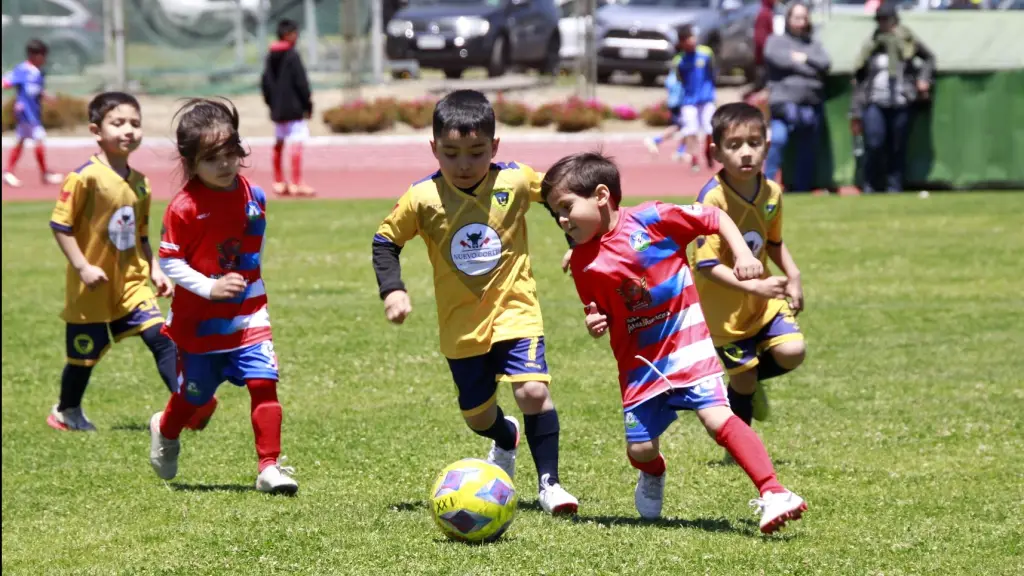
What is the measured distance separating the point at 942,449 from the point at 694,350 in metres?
2.28

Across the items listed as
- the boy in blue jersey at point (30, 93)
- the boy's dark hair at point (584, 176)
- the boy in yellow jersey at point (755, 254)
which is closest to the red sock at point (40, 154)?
the boy in blue jersey at point (30, 93)

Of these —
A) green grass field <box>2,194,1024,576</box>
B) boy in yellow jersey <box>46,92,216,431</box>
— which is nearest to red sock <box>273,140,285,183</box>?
green grass field <box>2,194,1024,576</box>

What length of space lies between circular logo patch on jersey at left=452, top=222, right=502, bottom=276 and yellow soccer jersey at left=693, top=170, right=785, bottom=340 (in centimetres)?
107

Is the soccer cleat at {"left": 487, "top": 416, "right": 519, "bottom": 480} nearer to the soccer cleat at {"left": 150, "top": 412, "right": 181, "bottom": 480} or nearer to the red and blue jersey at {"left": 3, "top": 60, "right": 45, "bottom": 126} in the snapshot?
the soccer cleat at {"left": 150, "top": 412, "right": 181, "bottom": 480}

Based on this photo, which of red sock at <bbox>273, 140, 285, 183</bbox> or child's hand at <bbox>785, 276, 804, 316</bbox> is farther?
red sock at <bbox>273, 140, 285, 183</bbox>

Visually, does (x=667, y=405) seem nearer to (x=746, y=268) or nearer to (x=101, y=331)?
(x=746, y=268)

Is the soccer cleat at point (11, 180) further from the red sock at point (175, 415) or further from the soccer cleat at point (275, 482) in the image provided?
the soccer cleat at point (275, 482)

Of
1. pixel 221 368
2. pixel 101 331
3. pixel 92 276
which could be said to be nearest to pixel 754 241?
pixel 221 368

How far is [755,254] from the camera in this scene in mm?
6863

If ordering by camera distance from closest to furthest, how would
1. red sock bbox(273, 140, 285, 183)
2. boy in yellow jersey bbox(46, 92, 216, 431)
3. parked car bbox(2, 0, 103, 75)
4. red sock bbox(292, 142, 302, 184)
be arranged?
1. boy in yellow jersey bbox(46, 92, 216, 431)
2. red sock bbox(273, 140, 285, 183)
3. red sock bbox(292, 142, 302, 184)
4. parked car bbox(2, 0, 103, 75)

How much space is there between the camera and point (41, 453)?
8148 mm

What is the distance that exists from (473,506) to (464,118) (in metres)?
1.56

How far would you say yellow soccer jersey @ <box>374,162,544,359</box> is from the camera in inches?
244

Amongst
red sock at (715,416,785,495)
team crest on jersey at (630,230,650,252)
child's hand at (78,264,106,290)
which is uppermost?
team crest on jersey at (630,230,650,252)
